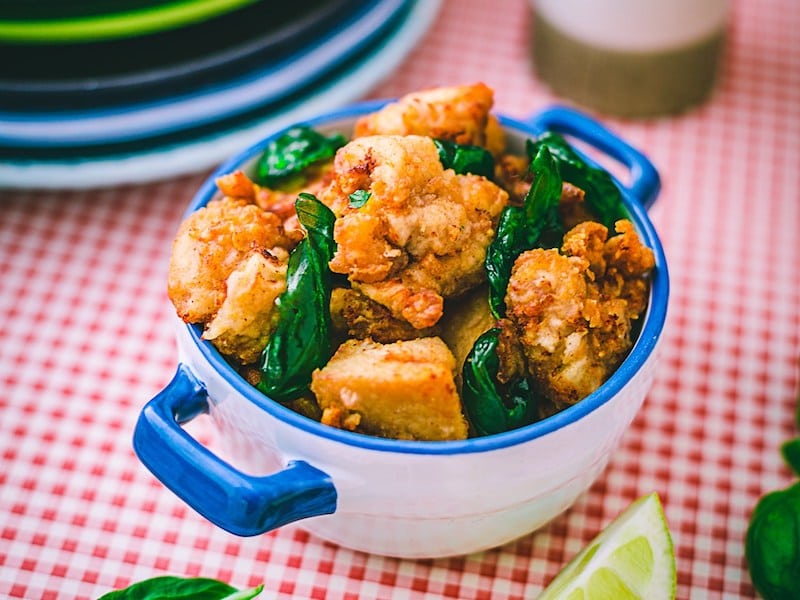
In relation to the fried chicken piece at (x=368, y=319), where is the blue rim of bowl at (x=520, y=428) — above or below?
below

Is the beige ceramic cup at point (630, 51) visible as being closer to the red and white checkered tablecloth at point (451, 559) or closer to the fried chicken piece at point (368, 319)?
the red and white checkered tablecloth at point (451, 559)

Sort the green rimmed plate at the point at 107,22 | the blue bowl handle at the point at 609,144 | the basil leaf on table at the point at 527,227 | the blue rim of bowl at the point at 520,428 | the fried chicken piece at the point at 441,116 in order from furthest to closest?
the green rimmed plate at the point at 107,22 < the blue bowl handle at the point at 609,144 < the fried chicken piece at the point at 441,116 < the basil leaf on table at the point at 527,227 < the blue rim of bowl at the point at 520,428

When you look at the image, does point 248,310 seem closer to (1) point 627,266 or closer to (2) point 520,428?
(2) point 520,428

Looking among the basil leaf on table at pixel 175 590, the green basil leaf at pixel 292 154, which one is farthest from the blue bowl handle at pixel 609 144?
the basil leaf on table at pixel 175 590

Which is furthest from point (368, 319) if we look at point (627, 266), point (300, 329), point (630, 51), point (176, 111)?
point (630, 51)

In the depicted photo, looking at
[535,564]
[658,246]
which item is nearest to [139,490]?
[535,564]

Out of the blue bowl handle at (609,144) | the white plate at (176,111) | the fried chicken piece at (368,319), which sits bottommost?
the white plate at (176,111)
